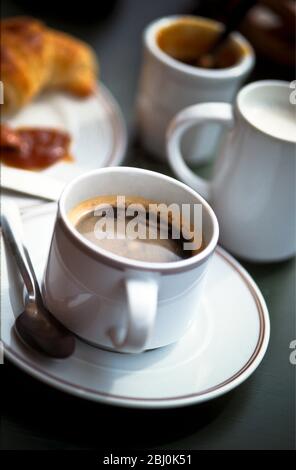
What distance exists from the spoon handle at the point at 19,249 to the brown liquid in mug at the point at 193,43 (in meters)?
0.43

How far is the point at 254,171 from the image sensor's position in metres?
0.79

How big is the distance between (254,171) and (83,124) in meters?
0.31

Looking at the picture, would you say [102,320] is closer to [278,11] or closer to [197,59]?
[197,59]

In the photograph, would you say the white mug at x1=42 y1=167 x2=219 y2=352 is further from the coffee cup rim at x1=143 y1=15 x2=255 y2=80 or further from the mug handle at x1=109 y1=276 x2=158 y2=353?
the coffee cup rim at x1=143 y1=15 x2=255 y2=80

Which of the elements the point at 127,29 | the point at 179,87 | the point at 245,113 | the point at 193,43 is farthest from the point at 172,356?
the point at 127,29

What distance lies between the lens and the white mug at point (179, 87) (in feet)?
3.01

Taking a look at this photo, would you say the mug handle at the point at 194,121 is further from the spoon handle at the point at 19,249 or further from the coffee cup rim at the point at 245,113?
the spoon handle at the point at 19,249

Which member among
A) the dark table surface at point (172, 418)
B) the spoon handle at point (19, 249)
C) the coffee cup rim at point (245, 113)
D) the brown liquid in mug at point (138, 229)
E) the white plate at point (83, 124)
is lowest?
the dark table surface at point (172, 418)

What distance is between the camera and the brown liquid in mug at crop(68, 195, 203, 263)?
2.05 ft

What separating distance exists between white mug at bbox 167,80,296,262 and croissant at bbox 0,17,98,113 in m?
0.24

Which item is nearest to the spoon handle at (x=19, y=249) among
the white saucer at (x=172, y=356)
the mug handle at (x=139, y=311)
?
the white saucer at (x=172, y=356)

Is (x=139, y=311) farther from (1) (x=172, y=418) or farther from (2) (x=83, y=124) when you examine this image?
(2) (x=83, y=124)
